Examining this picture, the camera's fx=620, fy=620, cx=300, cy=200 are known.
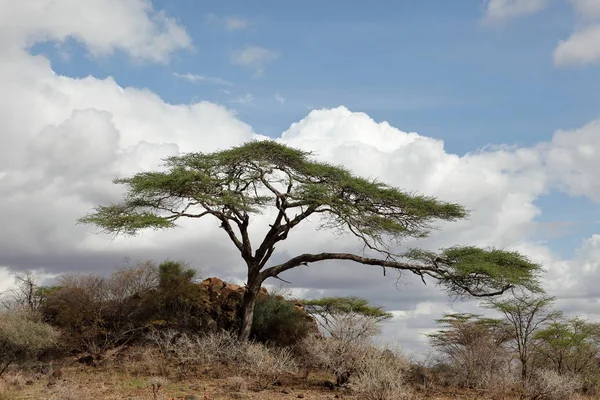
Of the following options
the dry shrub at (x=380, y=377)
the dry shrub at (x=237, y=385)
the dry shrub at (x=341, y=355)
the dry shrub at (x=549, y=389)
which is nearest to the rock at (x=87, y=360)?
the dry shrub at (x=237, y=385)

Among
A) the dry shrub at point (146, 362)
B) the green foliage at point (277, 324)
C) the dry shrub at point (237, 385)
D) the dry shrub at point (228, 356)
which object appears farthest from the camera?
the green foliage at point (277, 324)

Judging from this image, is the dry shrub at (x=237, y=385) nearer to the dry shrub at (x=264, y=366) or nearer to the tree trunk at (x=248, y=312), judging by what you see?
the dry shrub at (x=264, y=366)

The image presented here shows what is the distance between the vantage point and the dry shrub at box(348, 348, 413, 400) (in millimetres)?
14969

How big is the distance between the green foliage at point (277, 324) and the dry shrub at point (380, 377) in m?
8.32

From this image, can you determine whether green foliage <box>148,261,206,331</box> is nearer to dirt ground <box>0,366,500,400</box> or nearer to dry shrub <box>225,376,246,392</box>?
dirt ground <box>0,366,500,400</box>

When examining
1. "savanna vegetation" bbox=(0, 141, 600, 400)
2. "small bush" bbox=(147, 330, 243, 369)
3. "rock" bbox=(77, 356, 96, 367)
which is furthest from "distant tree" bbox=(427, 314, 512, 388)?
"rock" bbox=(77, 356, 96, 367)

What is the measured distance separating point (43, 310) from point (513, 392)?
18.2 m

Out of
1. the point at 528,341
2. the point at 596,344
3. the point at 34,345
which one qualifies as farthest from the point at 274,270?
the point at 596,344

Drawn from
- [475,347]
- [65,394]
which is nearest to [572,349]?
[475,347]

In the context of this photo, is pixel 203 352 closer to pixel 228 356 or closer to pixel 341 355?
pixel 228 356

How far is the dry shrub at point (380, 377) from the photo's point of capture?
15.0 metres

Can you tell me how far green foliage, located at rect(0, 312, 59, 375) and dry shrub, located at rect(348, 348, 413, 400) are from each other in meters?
11.5

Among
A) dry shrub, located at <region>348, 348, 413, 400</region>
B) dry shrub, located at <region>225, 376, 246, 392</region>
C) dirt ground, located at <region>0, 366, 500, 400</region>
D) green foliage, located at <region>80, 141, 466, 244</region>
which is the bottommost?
→ dirt ground, located at <region>0, 366, 500, 400</region>

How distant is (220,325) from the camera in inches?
1032
